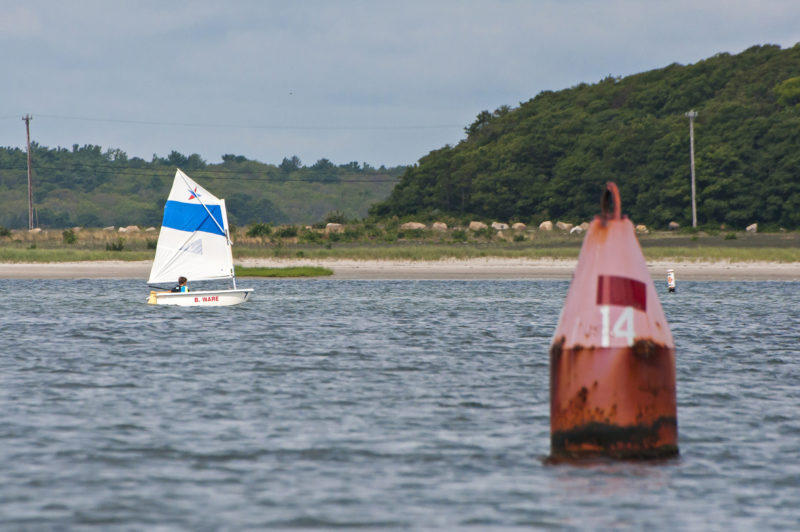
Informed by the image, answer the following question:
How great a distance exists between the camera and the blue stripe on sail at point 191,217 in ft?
138

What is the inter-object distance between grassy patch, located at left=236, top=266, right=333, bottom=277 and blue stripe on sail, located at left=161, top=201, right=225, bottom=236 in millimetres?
20349

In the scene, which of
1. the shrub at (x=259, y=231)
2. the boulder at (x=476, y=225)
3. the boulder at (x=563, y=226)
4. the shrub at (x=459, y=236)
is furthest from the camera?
the boulder at (x=476, y=225)

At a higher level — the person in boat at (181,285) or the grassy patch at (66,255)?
the grassy patch at (66,255)

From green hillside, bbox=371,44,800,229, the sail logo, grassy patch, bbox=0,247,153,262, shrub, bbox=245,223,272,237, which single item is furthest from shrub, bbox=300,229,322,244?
the sail logo

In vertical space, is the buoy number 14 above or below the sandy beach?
above

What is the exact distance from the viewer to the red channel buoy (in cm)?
1179

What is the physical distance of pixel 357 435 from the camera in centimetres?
1517

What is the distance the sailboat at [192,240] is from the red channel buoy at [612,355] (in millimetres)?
30630

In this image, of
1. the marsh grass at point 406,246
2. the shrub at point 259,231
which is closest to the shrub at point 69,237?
the marsh grass at point 406,246

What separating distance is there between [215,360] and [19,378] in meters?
4.86

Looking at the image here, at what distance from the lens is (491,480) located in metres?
12.5

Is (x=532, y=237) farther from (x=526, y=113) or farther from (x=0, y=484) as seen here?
(x=0, y=484)

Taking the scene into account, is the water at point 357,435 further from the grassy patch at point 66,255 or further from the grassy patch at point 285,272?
the grassy patch at point 66,255

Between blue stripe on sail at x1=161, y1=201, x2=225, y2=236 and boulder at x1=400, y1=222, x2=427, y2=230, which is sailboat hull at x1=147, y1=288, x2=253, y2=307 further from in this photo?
boulder at x1=400, y1=222, x2=427, y2=230
